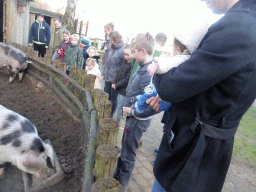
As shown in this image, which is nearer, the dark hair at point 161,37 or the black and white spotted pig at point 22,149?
the black and white spotted pig at point 22,149

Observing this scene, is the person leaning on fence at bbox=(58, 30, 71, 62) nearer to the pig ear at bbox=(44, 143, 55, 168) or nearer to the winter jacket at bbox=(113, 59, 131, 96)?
the winter jacket at bbox=(113, 59, 131, 96)

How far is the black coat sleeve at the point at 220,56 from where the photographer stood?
71cm

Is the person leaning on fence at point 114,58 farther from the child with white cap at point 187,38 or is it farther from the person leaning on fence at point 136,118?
the child with white cap at point 187,38

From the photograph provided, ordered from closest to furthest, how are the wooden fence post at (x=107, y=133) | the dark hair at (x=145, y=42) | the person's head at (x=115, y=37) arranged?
1. the wooden fence post at (x=107, y=133)
2. the dark hair at (x=145, y=42)
3. the person's head at (x=115, y=37)

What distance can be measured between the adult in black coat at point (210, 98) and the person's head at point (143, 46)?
1.16m

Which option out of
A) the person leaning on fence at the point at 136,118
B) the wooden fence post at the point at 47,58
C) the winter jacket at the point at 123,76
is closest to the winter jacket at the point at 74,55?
the wooden fence post at the point at 47,58

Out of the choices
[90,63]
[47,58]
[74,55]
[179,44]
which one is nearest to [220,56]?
[179,44]

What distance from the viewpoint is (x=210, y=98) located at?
846 mm

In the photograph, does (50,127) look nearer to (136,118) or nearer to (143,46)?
(136,118)

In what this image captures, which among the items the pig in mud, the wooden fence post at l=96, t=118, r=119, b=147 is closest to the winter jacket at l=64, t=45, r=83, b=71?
the pig in mud

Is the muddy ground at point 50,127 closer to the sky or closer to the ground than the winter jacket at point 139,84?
closer to the ground

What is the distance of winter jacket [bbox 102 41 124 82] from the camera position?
3383mm

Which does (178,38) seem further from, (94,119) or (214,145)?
(94,119)

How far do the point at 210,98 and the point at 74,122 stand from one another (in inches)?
94.1
